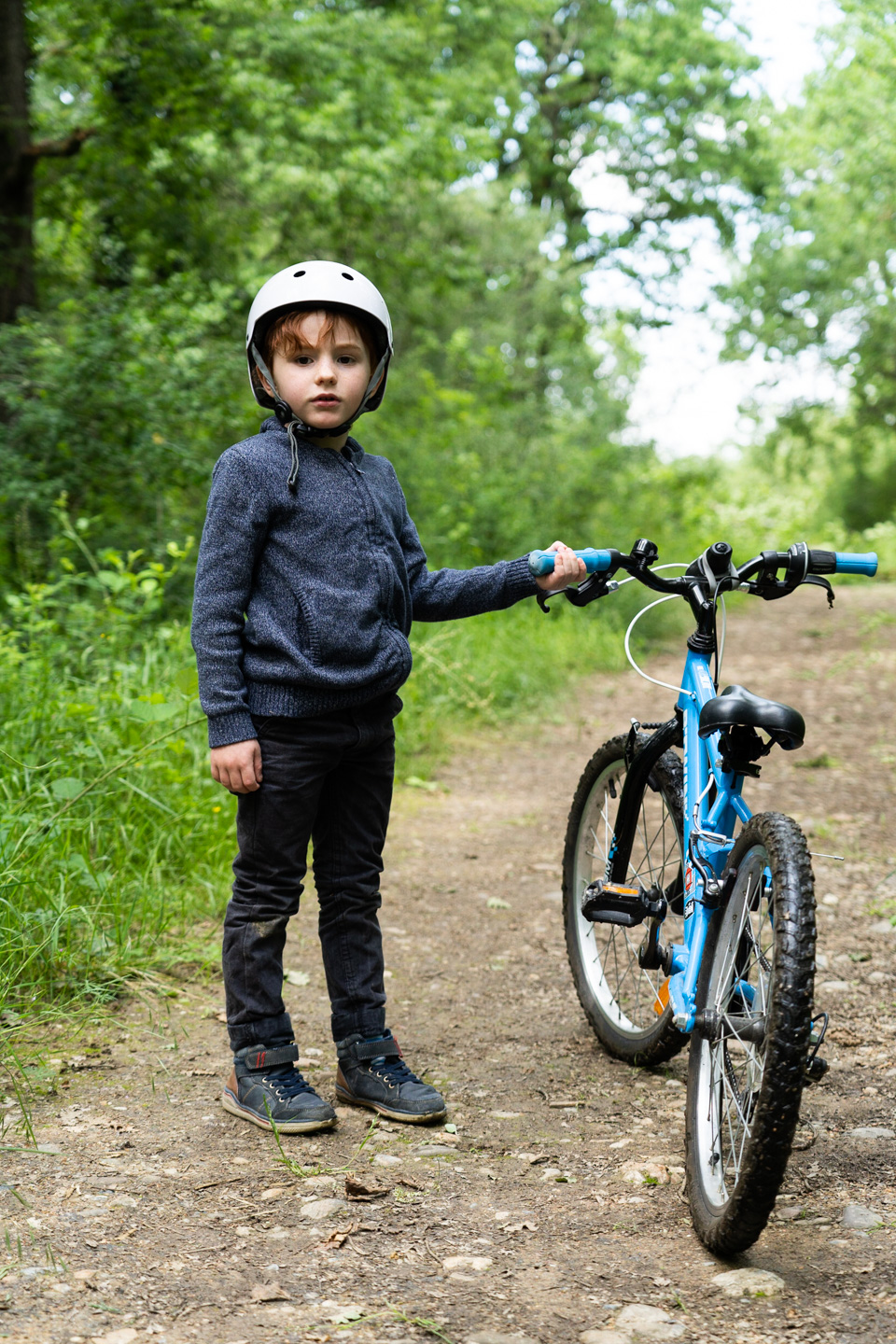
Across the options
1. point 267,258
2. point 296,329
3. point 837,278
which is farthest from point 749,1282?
point 837,278

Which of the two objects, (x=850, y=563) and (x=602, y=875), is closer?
(x=850, y=563)

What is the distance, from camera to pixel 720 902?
236 cm

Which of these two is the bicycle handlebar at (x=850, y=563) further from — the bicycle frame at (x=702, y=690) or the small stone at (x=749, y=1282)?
the small stone at (x=749, y=1282)

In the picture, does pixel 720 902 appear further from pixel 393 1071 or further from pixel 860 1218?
pixel 393 1071

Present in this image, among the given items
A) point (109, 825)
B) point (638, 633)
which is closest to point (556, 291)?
point (638, 633)

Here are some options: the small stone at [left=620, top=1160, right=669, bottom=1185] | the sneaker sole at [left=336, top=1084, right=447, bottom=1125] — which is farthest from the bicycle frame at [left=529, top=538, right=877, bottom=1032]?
the sneaker sole at [left=336, top=1084, right=447, bottom=1125]

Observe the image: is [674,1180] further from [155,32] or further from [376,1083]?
[155,32]

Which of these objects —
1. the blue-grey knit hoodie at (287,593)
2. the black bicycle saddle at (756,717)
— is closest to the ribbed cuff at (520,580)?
the blue-grey knit hoodie at (287,593)

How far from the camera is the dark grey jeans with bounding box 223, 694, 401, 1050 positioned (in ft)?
8.87

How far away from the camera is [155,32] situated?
9148mm

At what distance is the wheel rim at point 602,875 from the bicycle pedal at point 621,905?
214 mm

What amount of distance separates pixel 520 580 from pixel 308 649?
1.72 ft

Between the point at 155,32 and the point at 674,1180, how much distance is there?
30.4 ft

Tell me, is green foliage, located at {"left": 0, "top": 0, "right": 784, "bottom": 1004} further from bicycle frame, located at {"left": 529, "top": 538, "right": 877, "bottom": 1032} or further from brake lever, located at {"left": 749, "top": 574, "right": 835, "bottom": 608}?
brake lever, located at {"left": 749, "top": 574, "right": 835, "bottom": 608}
